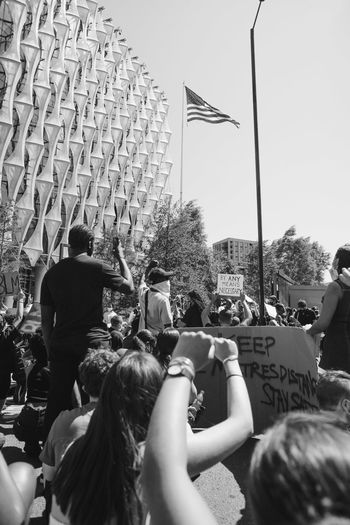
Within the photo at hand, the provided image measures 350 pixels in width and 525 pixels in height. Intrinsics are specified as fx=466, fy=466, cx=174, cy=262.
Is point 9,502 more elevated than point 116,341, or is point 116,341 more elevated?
point 9,502

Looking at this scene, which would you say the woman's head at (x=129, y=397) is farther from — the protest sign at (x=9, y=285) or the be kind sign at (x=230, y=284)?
the be kind sign at (x=230, y=284)

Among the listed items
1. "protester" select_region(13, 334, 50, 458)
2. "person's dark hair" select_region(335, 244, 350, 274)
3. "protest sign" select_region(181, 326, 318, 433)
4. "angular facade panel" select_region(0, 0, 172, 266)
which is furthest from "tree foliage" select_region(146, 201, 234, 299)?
"person's dark hair" select_region(335, 244, 350, 274)

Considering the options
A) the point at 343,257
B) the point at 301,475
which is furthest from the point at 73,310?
the point at 301,475

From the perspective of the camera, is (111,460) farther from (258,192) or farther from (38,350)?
(258,192)

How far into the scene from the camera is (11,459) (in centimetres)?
462

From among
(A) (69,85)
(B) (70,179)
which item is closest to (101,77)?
(A) (69,85)

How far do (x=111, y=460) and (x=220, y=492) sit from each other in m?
2.71

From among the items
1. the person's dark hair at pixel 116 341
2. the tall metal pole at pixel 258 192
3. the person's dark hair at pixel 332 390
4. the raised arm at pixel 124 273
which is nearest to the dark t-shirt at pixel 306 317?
the tall metal pole at pixel 258 192

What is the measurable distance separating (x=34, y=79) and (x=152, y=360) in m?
52.4

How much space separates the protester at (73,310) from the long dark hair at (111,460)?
1.95 meters

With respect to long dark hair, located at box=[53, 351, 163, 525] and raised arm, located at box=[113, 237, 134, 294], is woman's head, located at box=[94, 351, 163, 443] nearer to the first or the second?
long dark hair, located at box=[53, 351, 163, 525]

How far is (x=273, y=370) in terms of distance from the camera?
4.68 m

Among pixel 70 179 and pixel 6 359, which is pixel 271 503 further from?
pixel 70 179

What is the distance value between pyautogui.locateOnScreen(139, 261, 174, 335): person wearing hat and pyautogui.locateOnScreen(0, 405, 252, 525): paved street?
1.85 metres
